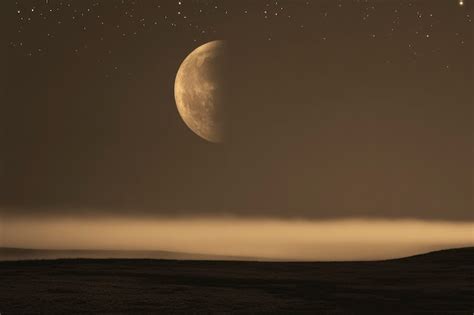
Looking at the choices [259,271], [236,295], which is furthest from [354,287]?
[259,271]

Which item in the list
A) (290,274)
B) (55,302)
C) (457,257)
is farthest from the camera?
(457,257)

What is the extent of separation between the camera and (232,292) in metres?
23.6

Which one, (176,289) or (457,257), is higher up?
(457,257)

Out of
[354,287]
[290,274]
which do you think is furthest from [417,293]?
[290,274]

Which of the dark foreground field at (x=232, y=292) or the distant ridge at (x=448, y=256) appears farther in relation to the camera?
the distant ridge at (x=448, y=256)

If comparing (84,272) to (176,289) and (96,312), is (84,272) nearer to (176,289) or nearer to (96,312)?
(176,289)

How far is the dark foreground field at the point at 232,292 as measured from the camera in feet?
63.1

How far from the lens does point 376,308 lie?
19781 mm

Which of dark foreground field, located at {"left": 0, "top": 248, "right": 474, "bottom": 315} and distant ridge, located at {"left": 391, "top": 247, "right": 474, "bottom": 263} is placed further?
distant ridge, located at {"left": 391, "top": 247, "right": 474, "bottom": 263}

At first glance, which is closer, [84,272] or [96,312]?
[96,312]

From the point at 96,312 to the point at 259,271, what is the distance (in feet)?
59.3

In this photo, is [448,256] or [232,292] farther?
[448,256]

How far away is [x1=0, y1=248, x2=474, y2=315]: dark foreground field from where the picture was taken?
19219mm

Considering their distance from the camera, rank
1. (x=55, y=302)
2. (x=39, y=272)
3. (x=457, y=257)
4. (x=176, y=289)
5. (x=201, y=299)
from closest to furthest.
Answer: (x=55, y=302) < (x=201, y=299) < (x=176, y=289) < (x=39, y=272) < (x=457, y=257)
